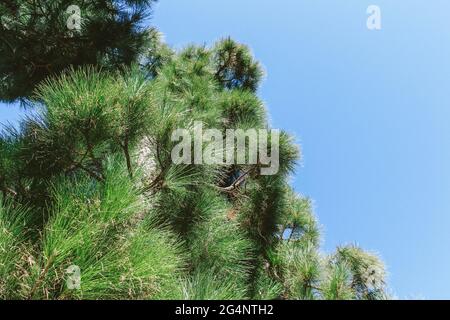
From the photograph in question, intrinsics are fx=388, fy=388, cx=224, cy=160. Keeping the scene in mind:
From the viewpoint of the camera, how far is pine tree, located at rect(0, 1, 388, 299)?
0.96 meters

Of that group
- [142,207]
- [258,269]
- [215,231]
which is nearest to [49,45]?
[215,231]

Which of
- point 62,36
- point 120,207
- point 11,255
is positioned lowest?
point 11,255

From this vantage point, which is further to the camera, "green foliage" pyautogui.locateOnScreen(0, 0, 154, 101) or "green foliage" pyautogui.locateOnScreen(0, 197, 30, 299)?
"green foliage" pyautogui.locateOnScreen(0, 0, 154, 101)

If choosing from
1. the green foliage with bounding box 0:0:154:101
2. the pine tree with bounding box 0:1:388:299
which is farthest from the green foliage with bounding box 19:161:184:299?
the green foliage with bounding box 0:0:154:101

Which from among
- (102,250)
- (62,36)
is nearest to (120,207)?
(102,250)

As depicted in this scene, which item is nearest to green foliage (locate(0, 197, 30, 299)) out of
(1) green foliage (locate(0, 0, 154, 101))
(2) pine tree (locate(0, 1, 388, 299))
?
(2) pine tree (locate(0, 1, 388, 299))

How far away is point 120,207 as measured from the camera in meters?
1.06

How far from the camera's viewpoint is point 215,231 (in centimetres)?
193

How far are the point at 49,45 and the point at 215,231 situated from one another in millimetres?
1582

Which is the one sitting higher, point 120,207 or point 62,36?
point 62,36

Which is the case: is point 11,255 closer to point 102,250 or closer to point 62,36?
point 102,250

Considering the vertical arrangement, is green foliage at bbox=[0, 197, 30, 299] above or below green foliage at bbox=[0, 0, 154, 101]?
below

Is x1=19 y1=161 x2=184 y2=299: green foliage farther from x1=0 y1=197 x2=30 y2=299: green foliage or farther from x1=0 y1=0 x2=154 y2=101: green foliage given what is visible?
x1=0 y1=0 x2=154 y2=101: green foliage

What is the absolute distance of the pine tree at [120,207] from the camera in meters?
0.96
